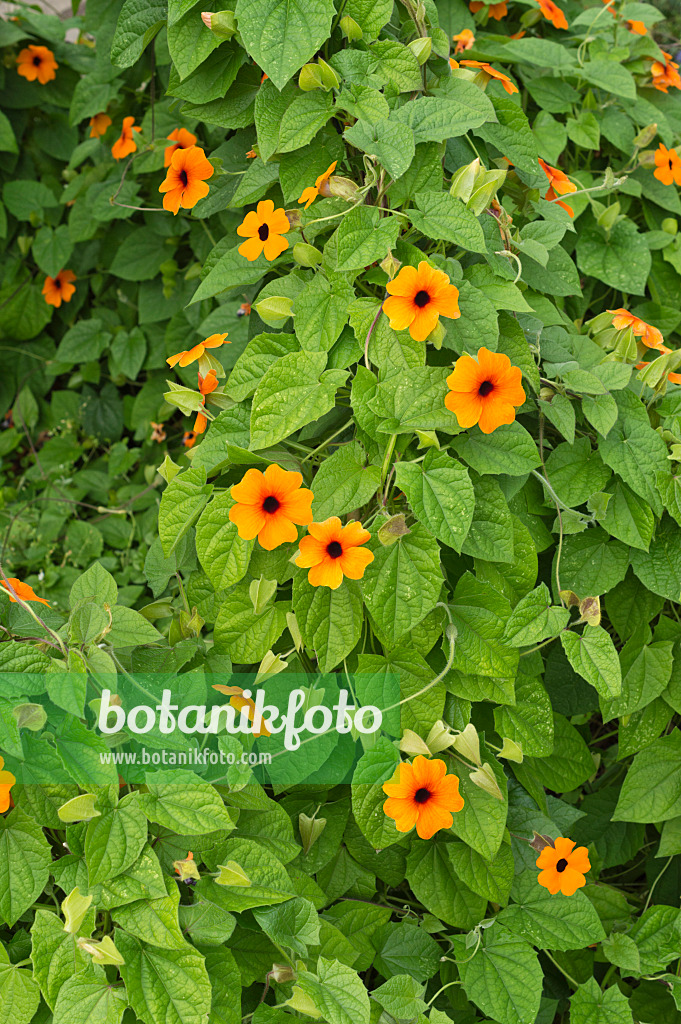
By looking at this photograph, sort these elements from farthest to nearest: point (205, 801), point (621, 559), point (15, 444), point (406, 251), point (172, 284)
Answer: point (15, 444) → point (172, 284) → point (621, 559) → point (406, 251) → point (205, 801)

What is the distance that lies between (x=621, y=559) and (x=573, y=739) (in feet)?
1.04

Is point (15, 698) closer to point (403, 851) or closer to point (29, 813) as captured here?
point (29, 813)

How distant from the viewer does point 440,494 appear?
3.49ft

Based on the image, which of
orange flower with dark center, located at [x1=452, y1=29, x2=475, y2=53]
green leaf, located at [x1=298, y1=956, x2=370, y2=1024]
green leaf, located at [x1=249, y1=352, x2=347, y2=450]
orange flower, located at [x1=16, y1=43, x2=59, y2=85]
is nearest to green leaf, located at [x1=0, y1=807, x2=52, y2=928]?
green leaf, located at [x1=298, y1=956, x2=370, y2=1024]

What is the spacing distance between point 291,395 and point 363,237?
0.25 meters

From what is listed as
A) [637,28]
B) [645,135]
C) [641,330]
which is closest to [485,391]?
[641,330]

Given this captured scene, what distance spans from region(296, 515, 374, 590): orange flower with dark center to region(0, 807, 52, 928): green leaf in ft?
1.62

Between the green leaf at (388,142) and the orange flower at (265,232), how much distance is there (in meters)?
0.18

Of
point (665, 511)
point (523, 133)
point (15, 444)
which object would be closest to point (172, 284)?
point (15, 444)

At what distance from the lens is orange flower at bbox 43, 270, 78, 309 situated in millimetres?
2930

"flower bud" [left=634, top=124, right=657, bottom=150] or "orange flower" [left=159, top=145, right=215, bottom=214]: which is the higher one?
"flower bud" [left=634, top=124, right=657, bottom=150]

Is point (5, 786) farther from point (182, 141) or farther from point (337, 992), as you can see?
point (182, 141)

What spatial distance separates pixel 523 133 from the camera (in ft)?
4.49

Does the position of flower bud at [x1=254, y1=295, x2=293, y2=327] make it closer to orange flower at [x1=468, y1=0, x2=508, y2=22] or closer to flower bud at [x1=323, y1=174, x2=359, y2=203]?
flower bud at [x1=323, y1=174, x2=359, y2=203]
